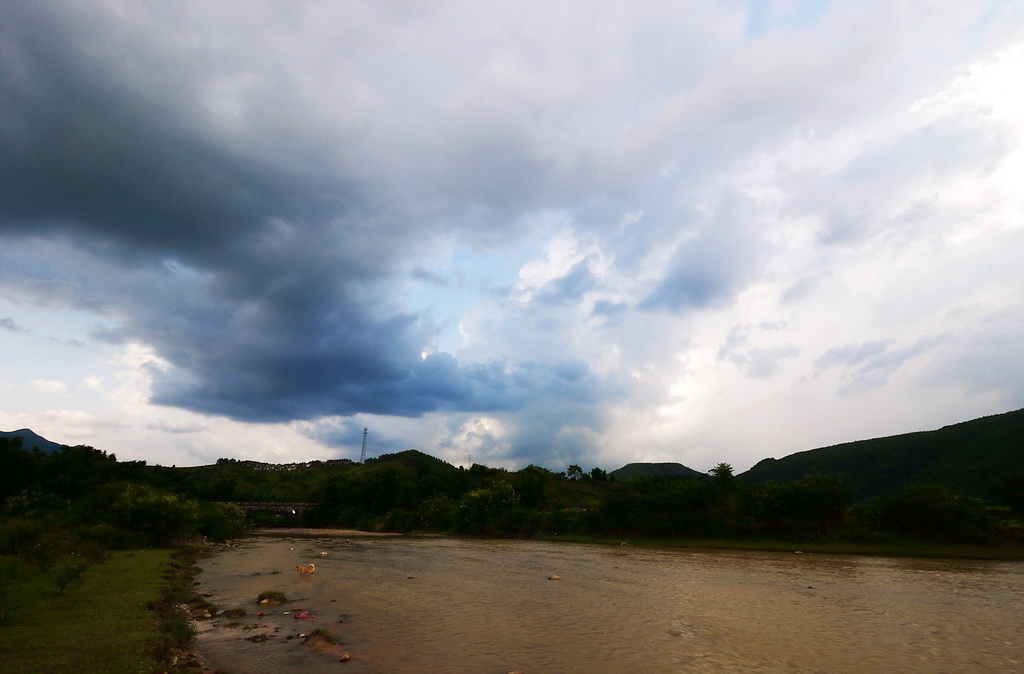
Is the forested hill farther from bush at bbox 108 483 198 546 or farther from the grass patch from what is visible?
bush at bbox 108 483 198 546

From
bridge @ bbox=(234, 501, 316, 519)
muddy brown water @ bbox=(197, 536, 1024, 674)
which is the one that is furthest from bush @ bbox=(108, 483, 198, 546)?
bridge @ bbox=(234, 501, 316, 519)

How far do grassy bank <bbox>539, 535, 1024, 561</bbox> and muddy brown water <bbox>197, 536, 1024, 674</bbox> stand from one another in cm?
1163

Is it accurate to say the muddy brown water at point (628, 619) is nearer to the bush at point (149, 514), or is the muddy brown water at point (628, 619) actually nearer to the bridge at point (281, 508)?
the bush at point (149, 514)

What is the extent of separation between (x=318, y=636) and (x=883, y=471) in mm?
168305

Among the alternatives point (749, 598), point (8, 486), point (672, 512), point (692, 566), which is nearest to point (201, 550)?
point (8, 486)

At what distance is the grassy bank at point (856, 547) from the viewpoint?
2091 inches

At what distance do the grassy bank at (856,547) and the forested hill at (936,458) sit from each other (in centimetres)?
3424

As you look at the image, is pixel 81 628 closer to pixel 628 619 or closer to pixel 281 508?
pixel 628 619

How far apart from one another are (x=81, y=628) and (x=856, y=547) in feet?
237

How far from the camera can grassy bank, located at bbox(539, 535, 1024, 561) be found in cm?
5311

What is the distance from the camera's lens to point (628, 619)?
23.4 metres

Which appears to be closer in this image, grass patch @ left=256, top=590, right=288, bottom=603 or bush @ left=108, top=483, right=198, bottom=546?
grass patch @ left=256, top=590, right=288, bottom=603

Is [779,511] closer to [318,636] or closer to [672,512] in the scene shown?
[672,512]

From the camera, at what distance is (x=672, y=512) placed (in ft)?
255
